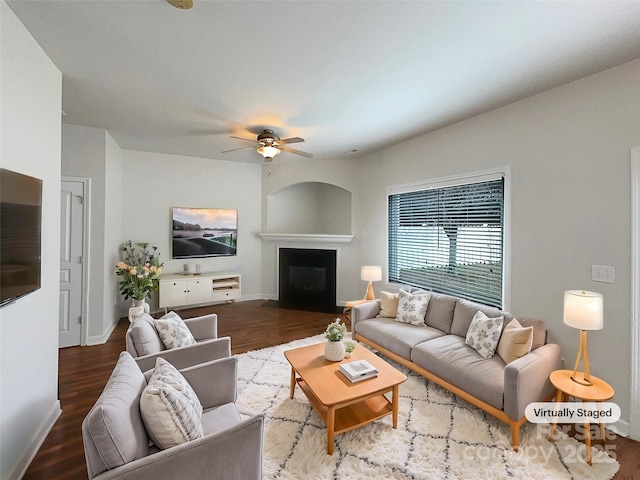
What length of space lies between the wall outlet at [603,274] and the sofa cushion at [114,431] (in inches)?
128

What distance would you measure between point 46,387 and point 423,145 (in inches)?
178

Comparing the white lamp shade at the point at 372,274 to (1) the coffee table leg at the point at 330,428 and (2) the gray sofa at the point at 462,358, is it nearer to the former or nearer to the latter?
(2) the gray sofa at the point at 462,358

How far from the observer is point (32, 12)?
1.71 metres

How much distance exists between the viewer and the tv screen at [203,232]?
5.10 metres

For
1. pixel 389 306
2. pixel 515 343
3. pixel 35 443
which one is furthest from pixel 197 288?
pixel 515 343

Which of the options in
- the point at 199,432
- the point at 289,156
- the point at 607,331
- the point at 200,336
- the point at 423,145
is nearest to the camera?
the point at 199,432

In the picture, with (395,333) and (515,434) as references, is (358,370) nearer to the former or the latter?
(395,333)

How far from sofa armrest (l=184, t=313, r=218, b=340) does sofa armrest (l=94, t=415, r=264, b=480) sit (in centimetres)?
166

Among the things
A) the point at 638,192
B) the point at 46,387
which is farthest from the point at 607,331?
the point at 46,387

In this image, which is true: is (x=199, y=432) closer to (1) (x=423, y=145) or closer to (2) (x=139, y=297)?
(2) (x=139, y=297)

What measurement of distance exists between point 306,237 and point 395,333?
9.12 feet

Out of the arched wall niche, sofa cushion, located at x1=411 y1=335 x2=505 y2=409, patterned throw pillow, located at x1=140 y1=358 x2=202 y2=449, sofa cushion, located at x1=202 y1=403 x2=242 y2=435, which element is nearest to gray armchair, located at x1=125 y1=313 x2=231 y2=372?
sofa cushion, located at x1=202 y1=403 x2=242 y2=435

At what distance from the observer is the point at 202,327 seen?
9.35 feet

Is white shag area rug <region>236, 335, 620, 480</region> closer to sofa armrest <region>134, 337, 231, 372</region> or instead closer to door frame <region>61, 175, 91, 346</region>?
sofa armrest <region>134, 337, 231, 372</region>
